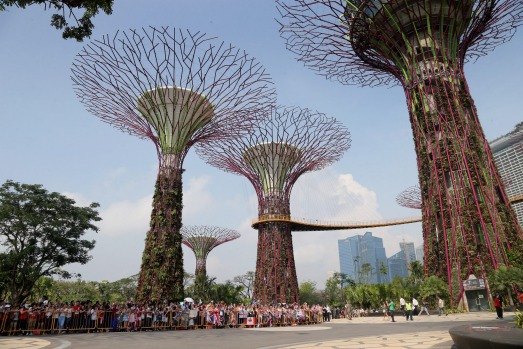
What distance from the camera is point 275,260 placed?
104 ft

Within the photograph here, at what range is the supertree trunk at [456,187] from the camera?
65.3ft

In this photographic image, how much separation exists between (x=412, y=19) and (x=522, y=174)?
7123 cm

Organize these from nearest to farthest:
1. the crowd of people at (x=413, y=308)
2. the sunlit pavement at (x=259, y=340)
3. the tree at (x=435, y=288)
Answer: the sunlit pavement at (x=259, y=340), the crowd of people at (x=413, y=308), the tree at (x=435, y=288)

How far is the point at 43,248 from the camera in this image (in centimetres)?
2227

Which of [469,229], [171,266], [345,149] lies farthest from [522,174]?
[171,266]

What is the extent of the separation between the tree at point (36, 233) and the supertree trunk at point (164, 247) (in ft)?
27.0

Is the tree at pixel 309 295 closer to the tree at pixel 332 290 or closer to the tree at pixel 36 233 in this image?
the tree at pixel 332 290

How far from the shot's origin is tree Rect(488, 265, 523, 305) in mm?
17580

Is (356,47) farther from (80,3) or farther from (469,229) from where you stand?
(80,3)

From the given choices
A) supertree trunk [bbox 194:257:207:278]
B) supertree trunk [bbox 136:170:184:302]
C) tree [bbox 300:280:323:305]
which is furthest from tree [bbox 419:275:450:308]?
tree [bbox 300:280:323:305]

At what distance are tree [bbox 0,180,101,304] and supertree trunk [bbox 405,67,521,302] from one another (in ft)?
70.8

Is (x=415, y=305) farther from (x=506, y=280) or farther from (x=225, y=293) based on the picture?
(x=225, y=293)

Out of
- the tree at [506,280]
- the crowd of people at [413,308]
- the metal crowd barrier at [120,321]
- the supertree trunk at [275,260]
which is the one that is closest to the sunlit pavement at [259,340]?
the metal crowd barrier at [120,321]

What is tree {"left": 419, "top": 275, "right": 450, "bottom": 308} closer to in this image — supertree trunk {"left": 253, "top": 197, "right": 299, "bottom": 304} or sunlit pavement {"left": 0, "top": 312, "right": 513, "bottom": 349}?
sunlit pavement {"left": 0, "top": 312, "right": 513, "bottom": 349}
